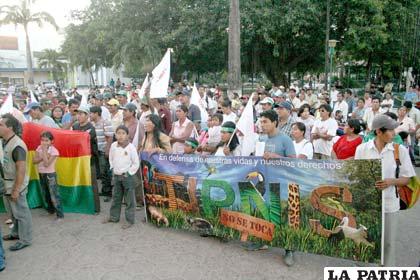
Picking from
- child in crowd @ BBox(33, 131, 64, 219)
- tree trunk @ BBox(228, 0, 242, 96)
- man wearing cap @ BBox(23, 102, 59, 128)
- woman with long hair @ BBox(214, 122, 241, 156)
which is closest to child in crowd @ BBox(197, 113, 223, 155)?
woman with long hair @ BBox(214, 122, 241, 156)

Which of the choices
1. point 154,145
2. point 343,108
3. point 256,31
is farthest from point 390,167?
point 256,31

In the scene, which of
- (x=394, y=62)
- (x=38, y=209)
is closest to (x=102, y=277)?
(x=38, y=209)

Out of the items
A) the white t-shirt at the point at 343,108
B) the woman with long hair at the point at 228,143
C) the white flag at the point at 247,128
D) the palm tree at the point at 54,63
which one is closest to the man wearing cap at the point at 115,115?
the woman with long hair at the point at 228,143

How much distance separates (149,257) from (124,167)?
1533 millimetres

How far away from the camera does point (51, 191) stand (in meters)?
6.23

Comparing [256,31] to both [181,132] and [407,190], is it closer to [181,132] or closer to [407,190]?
[181,132]

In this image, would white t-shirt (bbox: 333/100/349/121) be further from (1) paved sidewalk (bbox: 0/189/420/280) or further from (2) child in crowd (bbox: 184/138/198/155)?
(2) child in crowd (bbox: 184/138/198/155)

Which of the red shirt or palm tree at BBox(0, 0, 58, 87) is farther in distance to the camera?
palm tree at BBox(0, 0, 58, 87)

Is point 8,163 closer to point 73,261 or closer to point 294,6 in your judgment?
point 73,261

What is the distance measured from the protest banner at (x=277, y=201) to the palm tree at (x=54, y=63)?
53.5m

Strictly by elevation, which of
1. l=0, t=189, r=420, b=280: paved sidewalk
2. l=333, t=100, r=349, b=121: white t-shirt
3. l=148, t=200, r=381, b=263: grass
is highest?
l=333, t=100, r=349, b=121: white t-shirt

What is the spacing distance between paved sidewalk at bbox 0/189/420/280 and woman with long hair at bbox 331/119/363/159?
53.6 inches

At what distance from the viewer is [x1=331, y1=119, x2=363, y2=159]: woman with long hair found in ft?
17.2

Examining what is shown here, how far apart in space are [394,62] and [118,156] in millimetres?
30394
